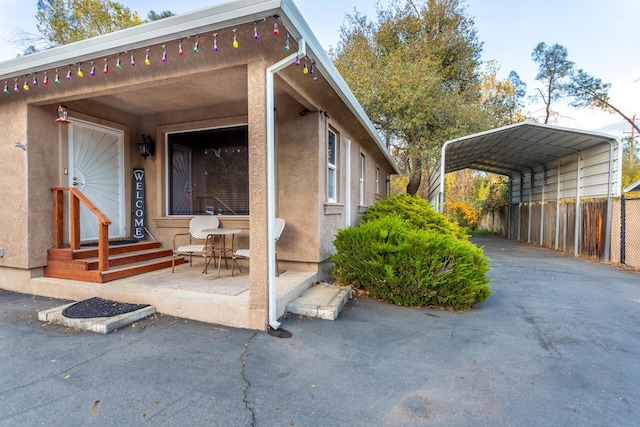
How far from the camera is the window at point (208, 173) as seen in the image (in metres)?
5.44

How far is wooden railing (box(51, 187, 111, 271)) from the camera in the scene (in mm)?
4074

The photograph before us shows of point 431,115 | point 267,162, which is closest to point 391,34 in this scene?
point 431,115

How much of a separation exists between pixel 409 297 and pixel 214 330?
2.39m

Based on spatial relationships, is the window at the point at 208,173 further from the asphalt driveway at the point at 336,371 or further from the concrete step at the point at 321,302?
the asphalt driveway at the point at 336,371

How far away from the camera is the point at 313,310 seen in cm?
355

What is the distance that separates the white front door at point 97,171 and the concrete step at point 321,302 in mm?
3723

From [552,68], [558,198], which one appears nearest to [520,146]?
[558,198]

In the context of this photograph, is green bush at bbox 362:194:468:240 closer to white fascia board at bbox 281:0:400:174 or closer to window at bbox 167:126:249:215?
white fascia board at bbox 281:0:400:174

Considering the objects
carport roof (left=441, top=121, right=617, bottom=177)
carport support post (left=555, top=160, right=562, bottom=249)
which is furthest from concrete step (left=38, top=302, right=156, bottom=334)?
carport support post (left=555, top=160, right=562, bottom=249)

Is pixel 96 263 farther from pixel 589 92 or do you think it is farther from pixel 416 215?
pixel 589 92

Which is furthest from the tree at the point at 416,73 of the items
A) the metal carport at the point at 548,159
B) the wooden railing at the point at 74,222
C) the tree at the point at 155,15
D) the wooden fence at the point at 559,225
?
the tree at the point at 155,15

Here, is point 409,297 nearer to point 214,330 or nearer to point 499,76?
point 214,330

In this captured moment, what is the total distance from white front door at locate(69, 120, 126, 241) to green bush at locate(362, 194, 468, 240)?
4733mm

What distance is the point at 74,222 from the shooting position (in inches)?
172
